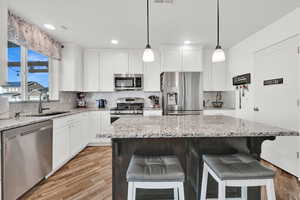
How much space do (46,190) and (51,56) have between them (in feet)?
8.08

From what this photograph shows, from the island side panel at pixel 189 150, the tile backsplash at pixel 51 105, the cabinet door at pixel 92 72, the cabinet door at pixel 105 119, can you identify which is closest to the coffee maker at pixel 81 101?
the tile backsplash at pixel 51 105

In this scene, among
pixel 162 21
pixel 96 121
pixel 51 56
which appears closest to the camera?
pixel 162 21

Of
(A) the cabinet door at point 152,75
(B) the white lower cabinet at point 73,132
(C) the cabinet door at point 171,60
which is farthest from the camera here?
(A) the cabinet door at point 152,75

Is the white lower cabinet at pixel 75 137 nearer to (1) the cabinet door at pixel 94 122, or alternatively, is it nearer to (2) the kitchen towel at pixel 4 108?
(1) the cabinet door at pixel 94 122

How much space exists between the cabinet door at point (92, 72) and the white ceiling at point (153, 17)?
2.09ft

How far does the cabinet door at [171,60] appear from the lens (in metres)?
4.06

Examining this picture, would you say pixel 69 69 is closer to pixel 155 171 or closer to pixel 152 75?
pixel 152 75

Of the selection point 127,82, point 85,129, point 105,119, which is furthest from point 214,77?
point 85,129

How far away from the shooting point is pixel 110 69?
439 centimetres

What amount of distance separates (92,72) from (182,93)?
230 cm

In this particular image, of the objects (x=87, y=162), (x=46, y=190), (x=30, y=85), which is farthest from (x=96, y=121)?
(x=46, y=190)

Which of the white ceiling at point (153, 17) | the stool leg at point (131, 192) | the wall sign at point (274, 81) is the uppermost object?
the white ceiling at point (153, 17)

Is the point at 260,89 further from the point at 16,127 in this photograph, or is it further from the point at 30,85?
the point at 30,85

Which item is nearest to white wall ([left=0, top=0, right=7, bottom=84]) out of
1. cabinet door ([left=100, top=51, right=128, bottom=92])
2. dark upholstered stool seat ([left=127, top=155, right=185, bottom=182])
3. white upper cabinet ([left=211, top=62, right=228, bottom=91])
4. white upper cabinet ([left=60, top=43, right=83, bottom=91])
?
dark upholstered stool seat ([left=127, top=155, right=185, bottom=182])
